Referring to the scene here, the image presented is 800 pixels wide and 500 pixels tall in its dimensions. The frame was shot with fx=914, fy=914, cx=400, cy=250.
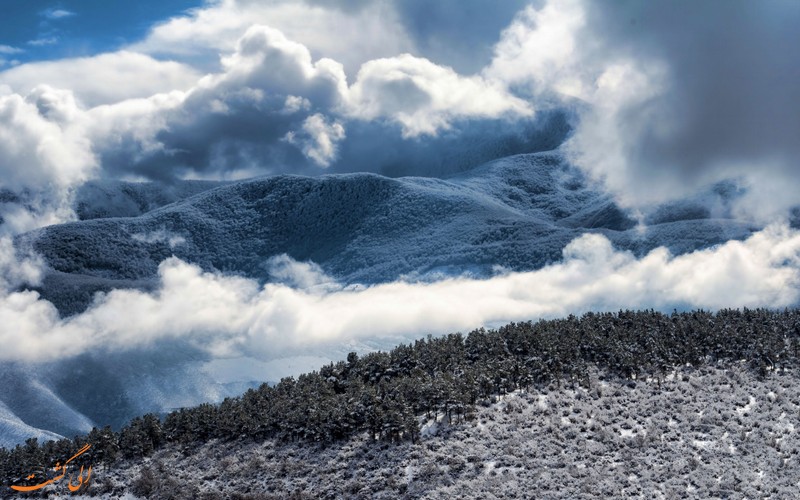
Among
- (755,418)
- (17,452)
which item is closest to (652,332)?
(755,418)

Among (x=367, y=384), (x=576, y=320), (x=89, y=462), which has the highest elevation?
(x=576, y=320)

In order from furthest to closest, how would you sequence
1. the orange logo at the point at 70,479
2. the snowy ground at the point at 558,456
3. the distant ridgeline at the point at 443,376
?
the distant ridgeline at the point at 443,376
the orange logo at the point at 70,479
the snowy ground at the point at 558,456

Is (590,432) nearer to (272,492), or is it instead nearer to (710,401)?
(710,401)

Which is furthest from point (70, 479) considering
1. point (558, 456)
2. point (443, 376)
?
point (558, 456)

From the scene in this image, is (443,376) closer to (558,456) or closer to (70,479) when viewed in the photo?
(558,456)

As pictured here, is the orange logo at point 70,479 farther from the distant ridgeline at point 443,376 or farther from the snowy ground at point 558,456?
the snowy ground at point 558,456

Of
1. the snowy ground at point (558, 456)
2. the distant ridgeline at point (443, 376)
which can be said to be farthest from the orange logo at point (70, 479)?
the snowy ground at point (558, 456)
